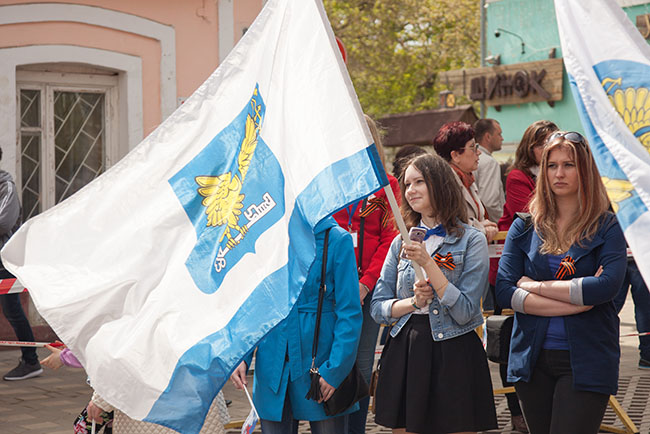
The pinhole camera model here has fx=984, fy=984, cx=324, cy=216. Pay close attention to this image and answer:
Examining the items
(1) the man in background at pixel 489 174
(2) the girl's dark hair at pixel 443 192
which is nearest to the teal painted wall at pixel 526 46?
(1) the man in background at pixel 489 174

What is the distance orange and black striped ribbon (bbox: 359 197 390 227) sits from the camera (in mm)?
5770

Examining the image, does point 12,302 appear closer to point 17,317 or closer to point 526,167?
point 17,317

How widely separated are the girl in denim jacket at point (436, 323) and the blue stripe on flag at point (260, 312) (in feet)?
2.90

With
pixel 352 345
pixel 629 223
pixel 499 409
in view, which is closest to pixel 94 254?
pixel 352 345

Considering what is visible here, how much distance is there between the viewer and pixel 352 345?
164 inches

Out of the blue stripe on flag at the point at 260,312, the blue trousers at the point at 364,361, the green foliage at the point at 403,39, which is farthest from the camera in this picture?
the green foliage at the point at 403,39

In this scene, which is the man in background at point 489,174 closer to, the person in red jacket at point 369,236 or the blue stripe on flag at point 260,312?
the person in red jacket at point 369,236

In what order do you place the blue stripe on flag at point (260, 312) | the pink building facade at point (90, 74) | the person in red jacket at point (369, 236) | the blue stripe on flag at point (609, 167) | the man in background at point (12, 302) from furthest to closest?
the pink building facade at point (90, 74)
the man in background at point (12, 302)
the person in red jacket at point (369, 236)
the blue stripe on flag at point (260, 312)
the blue stripe on flag at point (609, 167)

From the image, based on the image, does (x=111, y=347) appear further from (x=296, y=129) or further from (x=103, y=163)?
(x=103, y=163)

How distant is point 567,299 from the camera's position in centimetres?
426

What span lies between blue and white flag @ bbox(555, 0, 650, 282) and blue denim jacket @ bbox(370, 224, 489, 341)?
1304 millimetres

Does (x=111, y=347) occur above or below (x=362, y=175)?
below

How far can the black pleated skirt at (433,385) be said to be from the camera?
462cm

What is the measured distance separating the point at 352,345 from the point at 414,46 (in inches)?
1223
